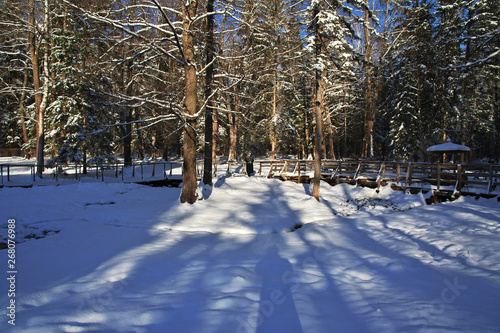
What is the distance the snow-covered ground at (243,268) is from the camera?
123 inches

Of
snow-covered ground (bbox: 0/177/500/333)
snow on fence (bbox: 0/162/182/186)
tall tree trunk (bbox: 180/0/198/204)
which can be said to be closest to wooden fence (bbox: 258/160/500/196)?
snow-covered ground (bbox: 0/177/500/333)

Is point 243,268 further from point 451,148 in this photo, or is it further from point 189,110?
point 451,148

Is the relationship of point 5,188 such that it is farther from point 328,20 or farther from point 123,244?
point 328,20

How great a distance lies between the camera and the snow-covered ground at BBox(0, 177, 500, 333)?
3.13m

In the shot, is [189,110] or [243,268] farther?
[189,110]

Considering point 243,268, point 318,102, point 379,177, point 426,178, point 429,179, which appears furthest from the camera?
point 379,177

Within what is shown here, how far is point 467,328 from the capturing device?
9.62 feet

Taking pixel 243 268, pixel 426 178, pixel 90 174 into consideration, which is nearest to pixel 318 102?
pixel 426 178

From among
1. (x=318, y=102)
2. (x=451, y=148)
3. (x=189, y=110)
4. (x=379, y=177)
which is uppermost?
(x=318, y=102)

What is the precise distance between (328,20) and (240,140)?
1062 inches

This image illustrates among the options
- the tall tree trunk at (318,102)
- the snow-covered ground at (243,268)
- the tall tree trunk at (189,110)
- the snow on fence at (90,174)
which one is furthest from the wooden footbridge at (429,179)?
the tall tree trunk at (189,110)

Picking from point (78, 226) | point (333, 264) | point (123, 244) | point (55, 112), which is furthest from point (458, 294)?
point (55, 112)

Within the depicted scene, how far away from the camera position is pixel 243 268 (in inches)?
190

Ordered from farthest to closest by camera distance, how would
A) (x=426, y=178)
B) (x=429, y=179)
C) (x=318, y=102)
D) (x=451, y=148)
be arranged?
(x=451, y=148) < (x=426, y=178) < (x=429, y=179) < (x=318, y=102)
